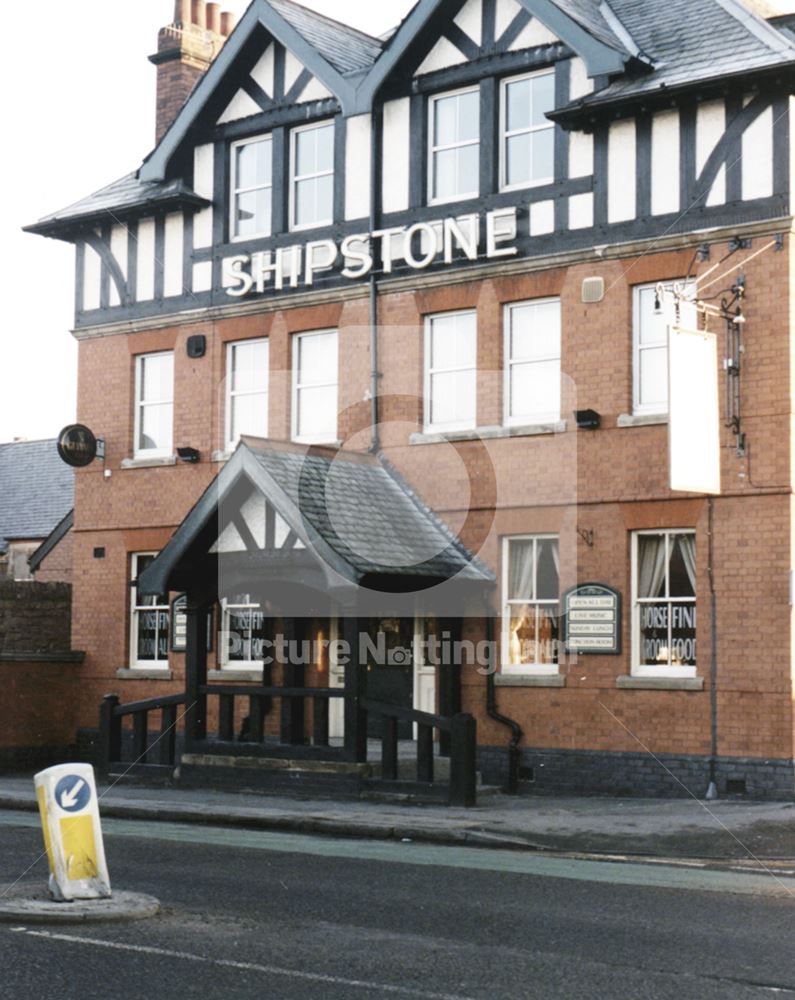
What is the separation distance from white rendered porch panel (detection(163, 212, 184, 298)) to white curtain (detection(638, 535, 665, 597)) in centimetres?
903

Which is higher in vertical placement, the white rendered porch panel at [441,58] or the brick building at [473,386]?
the white rendered porch panel at [441,58]

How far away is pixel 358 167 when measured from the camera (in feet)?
73.8

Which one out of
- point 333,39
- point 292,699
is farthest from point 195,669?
point 333,39

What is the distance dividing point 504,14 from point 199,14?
851cm

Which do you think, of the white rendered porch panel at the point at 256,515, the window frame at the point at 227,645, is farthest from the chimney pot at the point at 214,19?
the white rendered porch panel at the point at 256,515

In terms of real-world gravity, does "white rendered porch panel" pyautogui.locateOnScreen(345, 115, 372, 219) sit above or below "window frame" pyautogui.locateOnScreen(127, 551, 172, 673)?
above

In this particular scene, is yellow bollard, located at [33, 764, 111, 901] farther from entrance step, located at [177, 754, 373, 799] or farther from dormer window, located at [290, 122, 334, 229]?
dormer window, located at [290, 122, 334, 229]

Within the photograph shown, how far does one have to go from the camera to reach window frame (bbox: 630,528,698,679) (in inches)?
765

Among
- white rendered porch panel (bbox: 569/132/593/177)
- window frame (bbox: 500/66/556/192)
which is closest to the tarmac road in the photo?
white rendered porch panel (bbox: 569/132/593/177)

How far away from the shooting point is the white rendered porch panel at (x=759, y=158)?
18688 mm

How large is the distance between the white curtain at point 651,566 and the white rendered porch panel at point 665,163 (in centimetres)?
430

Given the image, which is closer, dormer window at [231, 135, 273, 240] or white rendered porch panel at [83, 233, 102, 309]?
dormer window at [231, 135, 273, 240]

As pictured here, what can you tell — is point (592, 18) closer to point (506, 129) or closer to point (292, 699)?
point (506, 129)

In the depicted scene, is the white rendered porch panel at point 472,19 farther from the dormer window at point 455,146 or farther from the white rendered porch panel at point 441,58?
the dormer window at point 455,146
